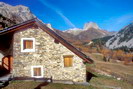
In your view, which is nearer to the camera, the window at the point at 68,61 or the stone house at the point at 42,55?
the stone house at the point at 42,55

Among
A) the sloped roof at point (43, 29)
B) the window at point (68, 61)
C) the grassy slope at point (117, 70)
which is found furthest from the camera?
the grassy slope at point (117, 70)

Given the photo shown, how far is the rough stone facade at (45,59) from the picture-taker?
15383mm

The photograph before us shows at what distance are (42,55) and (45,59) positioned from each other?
0.65 meters

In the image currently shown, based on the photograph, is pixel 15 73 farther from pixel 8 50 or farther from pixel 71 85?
pixel 71 85

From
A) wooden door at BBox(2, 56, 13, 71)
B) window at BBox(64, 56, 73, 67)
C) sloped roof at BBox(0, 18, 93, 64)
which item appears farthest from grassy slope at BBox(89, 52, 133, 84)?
wooden door at BBox(2, 56, 13, 71)

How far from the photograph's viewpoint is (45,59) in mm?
15930

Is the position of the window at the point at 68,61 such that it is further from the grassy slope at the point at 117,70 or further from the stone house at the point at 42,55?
the grassy slope at the point at 117,70

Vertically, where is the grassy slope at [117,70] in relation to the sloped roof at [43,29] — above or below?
below

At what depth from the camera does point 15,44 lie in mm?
15336

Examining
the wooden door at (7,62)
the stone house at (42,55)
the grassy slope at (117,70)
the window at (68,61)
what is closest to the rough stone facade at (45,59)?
the stone house at (42,55)

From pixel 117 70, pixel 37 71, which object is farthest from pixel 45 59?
pixel 117 70

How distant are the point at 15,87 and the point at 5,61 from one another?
642 cm

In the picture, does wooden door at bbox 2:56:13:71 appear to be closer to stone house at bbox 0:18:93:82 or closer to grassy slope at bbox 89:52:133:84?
stone house at bbox 0:18:93:82

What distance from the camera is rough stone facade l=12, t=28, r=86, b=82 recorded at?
50.5ft
